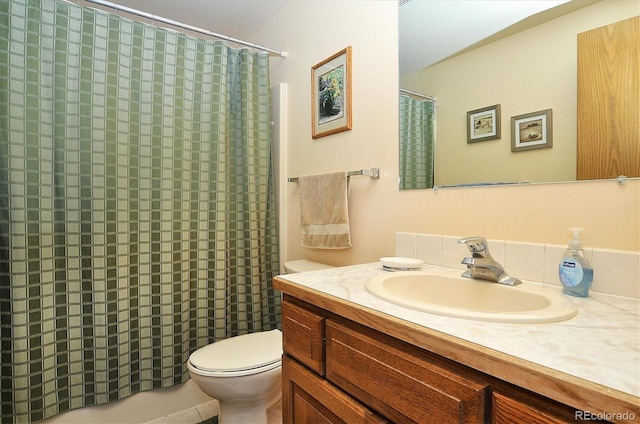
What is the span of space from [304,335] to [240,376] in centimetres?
52

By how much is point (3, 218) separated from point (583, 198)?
1979mm

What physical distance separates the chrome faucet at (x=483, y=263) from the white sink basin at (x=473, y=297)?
0.02 m

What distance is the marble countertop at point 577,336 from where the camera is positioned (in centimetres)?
42

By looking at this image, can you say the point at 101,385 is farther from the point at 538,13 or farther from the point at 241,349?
the point at 538,13

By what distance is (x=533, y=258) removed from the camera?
89 centimetres

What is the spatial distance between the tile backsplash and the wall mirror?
7.7 inches

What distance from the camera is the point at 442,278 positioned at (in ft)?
3.21

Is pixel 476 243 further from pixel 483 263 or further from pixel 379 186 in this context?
pixel 379 186

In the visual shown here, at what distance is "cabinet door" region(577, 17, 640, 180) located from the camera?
2.48 feet

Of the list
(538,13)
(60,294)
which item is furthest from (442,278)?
(60,294)

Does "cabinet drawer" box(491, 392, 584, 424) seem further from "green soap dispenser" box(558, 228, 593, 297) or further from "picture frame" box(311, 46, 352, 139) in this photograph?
"picture frame" box(311, 46, 352, 139)

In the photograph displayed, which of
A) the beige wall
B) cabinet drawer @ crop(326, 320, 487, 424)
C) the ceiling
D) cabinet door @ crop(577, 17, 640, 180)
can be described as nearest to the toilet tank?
the beige wall

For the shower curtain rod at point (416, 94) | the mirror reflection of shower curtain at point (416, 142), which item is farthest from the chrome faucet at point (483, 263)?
the shower curtain rod at point (416, 94)

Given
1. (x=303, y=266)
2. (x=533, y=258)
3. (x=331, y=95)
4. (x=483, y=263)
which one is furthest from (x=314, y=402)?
(x=331, y=95)
